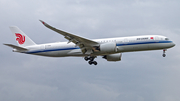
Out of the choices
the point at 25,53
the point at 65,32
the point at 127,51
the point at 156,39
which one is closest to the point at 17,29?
the point at 25,53

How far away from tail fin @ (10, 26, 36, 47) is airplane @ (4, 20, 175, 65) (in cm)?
159

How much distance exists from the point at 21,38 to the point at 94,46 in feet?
45.4

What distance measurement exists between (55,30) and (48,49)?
7798 millimetres

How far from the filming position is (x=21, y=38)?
43.2 metres

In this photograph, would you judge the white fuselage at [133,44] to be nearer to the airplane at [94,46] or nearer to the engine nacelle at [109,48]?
the airplane at [94,46]

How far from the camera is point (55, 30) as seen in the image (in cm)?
3269

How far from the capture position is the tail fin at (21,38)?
4241 centimetres

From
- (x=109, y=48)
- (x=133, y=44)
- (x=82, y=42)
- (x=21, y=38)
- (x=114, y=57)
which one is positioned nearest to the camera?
(x=109, y=48)

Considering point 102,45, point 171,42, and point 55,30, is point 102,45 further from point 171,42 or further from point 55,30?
point 171,42

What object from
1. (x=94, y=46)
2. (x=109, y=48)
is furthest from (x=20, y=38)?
(x=109, y=48)

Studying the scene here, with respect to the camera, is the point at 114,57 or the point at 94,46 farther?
the point at 114,57

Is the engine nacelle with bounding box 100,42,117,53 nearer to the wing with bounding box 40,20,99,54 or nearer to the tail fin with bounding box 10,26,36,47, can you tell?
the wing with bounding box 40,20,99,54

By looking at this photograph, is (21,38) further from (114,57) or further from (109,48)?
(109,48)

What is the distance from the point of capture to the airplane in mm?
36031
